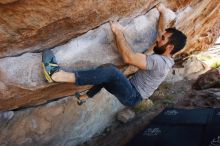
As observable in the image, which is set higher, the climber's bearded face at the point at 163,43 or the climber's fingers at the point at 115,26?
the climber's fingers at the point at 115,26

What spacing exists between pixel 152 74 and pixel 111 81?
783 mm

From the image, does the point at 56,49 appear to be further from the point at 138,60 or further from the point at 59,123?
the point at 59,123

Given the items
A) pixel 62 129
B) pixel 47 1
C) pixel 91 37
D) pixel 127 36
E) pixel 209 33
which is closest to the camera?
pixel 47 1

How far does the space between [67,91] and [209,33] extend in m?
6.93

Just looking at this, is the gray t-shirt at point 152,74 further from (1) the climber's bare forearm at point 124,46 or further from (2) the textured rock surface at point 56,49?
(2) the textured rock surface at point 56,49

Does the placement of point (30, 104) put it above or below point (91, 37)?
below

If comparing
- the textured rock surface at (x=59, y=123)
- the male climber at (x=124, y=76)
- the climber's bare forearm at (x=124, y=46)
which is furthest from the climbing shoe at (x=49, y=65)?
the textured rock surface at (x=59, y=123)

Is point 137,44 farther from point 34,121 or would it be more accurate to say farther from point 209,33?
point 209,33

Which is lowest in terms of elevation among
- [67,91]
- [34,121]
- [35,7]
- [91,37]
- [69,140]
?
[69,140]

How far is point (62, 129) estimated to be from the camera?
299 inches

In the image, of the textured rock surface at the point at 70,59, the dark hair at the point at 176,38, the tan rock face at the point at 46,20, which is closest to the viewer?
the tan rock face at the point at 46,20

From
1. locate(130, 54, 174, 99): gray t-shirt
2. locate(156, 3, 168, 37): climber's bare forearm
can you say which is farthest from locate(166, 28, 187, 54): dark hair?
locate(156, 3, 168, 37): climber's bare forearm

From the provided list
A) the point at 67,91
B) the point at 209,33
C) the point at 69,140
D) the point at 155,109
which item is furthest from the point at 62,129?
the point at 209,33

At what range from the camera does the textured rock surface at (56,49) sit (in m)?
5.00
